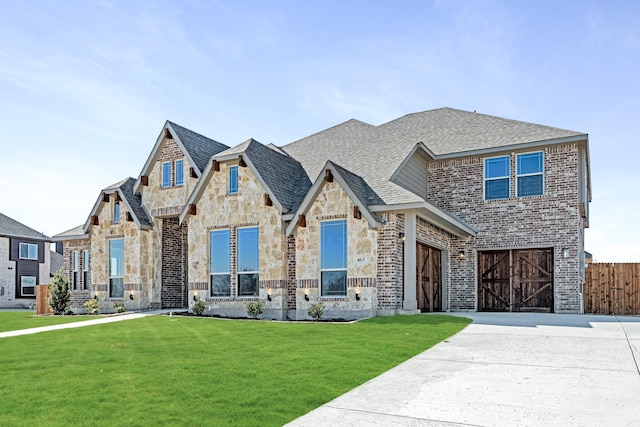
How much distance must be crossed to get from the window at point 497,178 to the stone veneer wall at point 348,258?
668 cm

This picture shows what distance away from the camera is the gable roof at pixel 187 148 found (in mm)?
20734

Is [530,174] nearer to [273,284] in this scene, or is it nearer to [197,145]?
[273,284]

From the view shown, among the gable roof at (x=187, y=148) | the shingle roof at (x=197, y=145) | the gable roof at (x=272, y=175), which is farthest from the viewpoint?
the shingle roof at (x=197, y=145)

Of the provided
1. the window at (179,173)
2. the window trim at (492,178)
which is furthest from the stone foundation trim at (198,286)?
the window trim at (492,178)

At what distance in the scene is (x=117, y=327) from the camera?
14125 mm

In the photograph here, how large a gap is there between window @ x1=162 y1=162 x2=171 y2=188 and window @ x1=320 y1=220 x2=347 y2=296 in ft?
27.3

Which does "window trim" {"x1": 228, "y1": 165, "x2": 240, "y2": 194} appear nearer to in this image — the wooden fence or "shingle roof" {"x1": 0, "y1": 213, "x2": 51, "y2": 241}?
the wooden fence

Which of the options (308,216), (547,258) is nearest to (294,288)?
(308,216)

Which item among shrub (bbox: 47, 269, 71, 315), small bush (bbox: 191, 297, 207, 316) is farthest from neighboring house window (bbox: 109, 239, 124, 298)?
small bush (bbox: 191, 297, 207, 316)

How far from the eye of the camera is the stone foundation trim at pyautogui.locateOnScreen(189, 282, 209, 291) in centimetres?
1864

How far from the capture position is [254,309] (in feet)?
55.8

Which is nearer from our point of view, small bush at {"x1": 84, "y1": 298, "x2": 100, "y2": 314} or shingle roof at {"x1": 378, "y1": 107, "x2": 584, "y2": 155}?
shingle roof at {"x1": 378, "y1": 107, "x2": 584, "y2": 155}

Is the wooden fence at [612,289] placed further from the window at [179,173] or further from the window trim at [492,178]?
the window at [179,173]

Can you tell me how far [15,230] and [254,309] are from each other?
32503 mm
